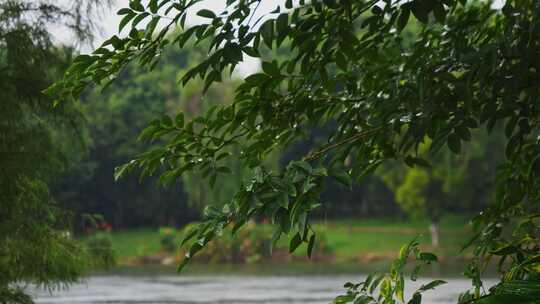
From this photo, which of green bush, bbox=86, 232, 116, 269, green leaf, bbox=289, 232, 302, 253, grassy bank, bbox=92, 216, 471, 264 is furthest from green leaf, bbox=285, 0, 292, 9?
grassy bank, bbox=92, 216, 471, 264

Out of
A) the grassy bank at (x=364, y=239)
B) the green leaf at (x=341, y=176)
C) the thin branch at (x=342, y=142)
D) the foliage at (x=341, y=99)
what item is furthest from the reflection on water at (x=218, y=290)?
the green leaf at (x=341, y=176)

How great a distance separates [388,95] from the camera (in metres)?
5.06

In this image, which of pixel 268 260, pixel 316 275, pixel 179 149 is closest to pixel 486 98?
pixel 179 149

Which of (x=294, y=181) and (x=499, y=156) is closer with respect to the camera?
(x=294, y=181)

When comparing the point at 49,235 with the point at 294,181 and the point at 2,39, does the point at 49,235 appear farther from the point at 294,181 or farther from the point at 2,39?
the point at 294,181

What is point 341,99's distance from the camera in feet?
16.4

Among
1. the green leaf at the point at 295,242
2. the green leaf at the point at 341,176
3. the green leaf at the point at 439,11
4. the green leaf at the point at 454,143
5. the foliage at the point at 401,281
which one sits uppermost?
the green leaf at the point at 439,11

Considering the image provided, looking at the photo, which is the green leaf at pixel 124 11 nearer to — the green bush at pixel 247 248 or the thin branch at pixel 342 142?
the thin branch at pixel 342 142

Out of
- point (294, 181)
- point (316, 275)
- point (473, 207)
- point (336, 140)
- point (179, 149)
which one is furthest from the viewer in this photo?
point (473, 207)

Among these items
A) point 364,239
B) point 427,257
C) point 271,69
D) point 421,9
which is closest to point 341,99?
point 271,69

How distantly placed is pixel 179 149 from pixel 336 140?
77 cm

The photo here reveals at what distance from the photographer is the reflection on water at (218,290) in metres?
23.7

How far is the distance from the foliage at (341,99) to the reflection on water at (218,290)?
607 inches

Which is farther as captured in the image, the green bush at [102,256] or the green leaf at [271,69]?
the green bush at [102,256]
